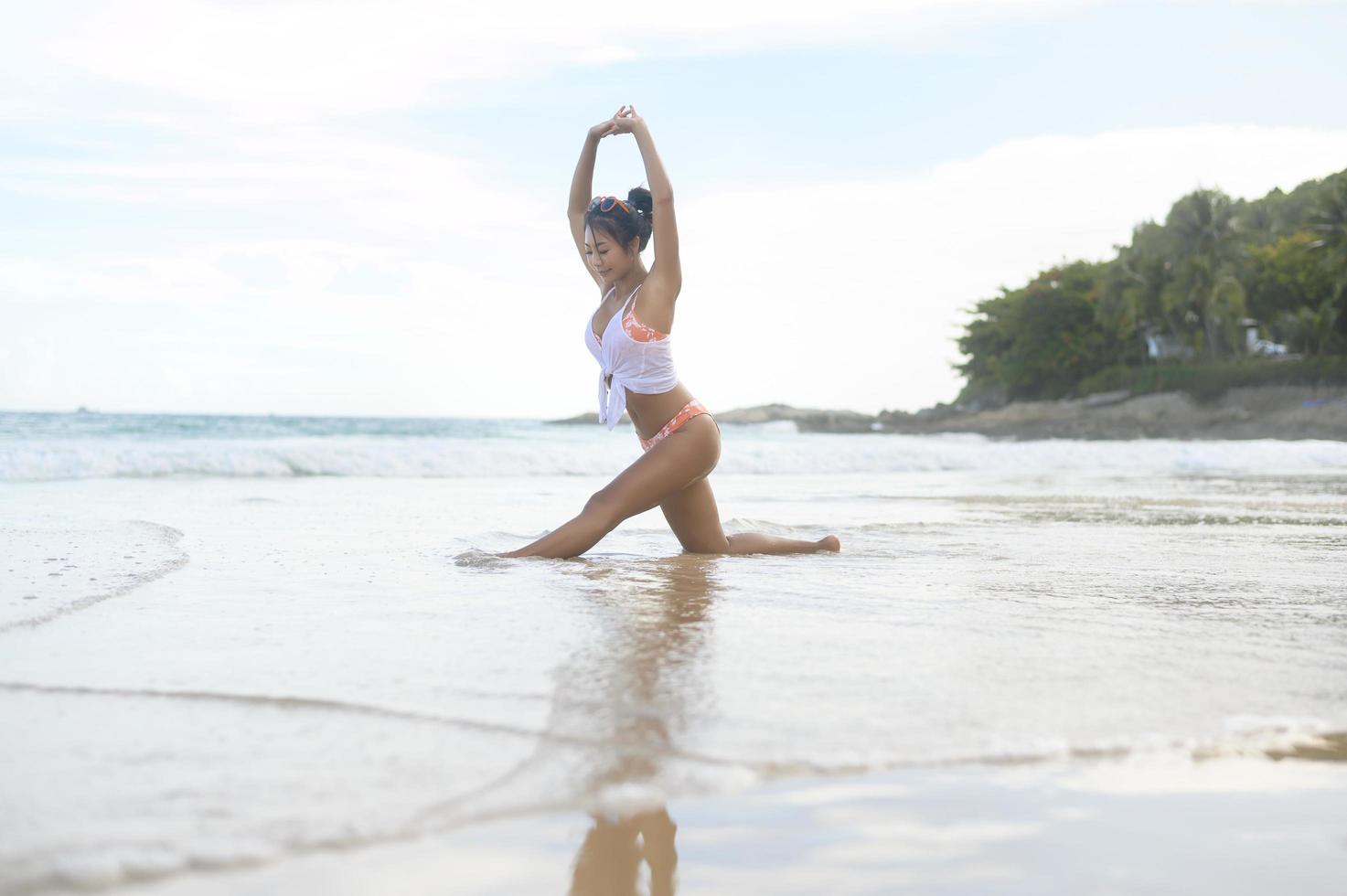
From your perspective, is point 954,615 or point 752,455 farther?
point 752,455

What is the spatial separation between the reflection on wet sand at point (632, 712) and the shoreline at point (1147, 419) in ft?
104

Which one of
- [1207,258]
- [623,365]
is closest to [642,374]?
[623,365]

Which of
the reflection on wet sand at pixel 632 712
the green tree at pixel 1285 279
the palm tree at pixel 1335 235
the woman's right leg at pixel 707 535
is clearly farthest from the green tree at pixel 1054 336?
the reflection on wet sand at pixel 632 712

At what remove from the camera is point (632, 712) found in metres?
2.16

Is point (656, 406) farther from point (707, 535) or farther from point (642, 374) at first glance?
point (707, 535)

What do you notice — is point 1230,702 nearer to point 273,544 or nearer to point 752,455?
point 273,544

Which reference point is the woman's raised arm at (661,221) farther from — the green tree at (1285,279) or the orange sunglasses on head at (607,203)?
the green tree at (1285,279)

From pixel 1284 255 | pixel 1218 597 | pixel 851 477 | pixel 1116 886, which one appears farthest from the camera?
pixel 1284 255

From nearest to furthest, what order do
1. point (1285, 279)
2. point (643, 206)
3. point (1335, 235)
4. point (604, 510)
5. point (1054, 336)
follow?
point (604, 510)
point (643, 206)
point (1335, 235)
point (1285, 279)
point (1054, 336)

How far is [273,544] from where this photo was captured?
17.1ft

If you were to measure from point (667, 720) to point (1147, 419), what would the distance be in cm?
4228

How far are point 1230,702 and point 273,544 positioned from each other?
423 cm

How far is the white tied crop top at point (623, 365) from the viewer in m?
4.87

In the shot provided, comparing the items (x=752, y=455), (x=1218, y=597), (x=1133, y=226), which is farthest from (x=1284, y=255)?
(x=1218, y=597)
